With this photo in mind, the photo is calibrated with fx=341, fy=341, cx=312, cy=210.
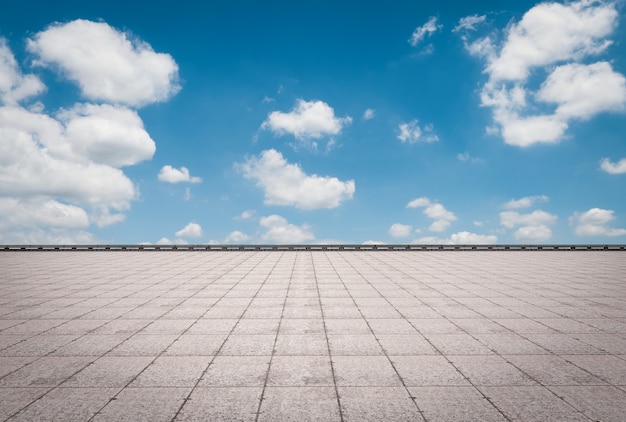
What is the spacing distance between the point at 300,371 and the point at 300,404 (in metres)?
1.07

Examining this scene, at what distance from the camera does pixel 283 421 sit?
4.36m

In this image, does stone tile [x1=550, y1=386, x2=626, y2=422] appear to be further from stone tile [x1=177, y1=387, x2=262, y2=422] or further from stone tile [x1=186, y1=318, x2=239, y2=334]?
stone tile [x1=186, y1=318, x2=239, y2=334]

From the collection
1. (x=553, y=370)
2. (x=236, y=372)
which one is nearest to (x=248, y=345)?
(x=236, y=372)

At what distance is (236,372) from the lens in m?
5.82

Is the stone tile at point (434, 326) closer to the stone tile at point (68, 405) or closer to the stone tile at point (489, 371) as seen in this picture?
the stone tile at point (489, 371)

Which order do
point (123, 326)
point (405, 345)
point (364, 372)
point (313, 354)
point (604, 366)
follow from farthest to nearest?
point (123, 326) < point (405, 345) < point (313, 354) < point (604, 366) < point (364, 372)

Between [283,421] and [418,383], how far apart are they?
2.33 m

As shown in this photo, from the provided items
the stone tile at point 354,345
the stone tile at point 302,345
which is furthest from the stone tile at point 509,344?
the stone tile at point 302,345

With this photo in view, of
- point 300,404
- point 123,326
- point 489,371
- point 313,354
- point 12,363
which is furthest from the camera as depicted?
point 123,326

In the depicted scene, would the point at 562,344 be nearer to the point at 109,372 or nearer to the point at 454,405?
the point at 454,405

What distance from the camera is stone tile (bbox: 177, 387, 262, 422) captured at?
4465 millimetres

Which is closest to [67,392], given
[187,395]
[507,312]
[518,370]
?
[187,395]

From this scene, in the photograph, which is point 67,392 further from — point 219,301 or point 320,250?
point 320,250

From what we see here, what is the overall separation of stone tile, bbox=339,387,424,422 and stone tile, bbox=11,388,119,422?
3.46 metres
